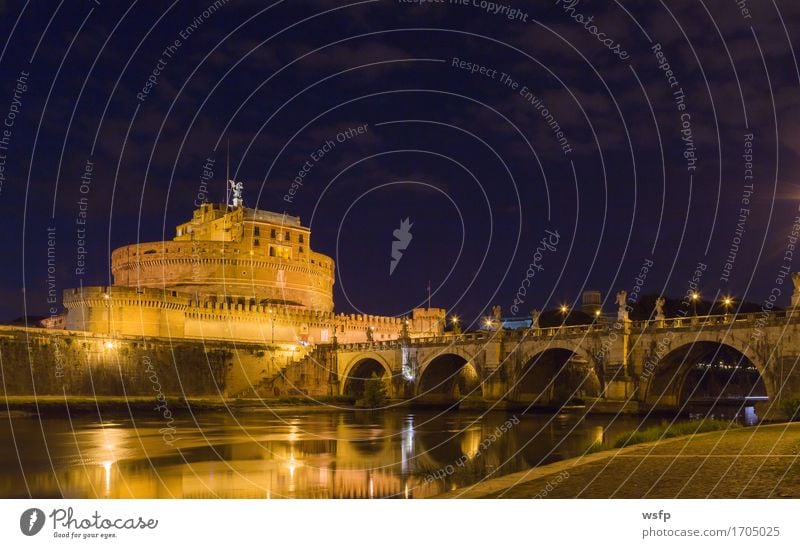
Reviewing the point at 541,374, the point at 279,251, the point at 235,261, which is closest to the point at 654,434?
the point at 541,374

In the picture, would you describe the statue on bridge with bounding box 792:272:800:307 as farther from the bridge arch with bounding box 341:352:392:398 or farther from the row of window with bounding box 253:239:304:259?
the row of window with bounding box 253:239:304:259

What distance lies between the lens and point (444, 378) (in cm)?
6412

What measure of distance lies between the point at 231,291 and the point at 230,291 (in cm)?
11

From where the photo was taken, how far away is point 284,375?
64625 millimetres

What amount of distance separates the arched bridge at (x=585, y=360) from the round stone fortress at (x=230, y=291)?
694 centimetres

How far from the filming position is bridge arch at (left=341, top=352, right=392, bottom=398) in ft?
219

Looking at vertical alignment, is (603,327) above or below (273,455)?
above

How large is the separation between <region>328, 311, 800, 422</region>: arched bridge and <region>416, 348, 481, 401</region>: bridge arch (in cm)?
9

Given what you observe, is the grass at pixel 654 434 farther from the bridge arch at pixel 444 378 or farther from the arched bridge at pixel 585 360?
the bridge arch at pixel 444 378

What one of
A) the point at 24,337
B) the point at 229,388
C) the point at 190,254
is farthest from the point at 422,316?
the point at 24,337

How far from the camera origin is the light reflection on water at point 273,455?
17.8 m

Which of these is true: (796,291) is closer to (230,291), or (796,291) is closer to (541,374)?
(541,374)

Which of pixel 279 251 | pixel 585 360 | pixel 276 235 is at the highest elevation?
pixel 276 235

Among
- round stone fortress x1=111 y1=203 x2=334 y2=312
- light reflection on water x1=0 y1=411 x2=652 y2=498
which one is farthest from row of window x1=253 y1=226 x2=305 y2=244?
light reflection on water x1=0 y1=411 x2=652 y2=498
